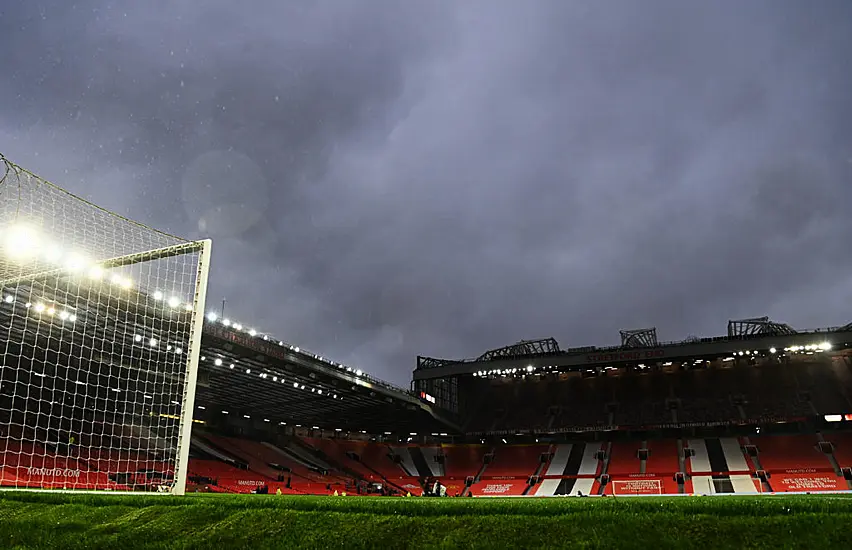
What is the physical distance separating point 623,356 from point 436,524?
143 feet

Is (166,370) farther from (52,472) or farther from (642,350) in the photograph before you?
(642,350)

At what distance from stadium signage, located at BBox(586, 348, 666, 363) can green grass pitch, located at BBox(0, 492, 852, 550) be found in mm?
41658

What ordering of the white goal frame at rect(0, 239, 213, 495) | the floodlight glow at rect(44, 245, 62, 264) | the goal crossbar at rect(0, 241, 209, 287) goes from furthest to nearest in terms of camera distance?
the floodlight glow at rect(44, 245, 62, 264) → the goal crossbar at rect(0, 241, 209, 287) → the white goal frame at rect(0, 239, 213, 495)

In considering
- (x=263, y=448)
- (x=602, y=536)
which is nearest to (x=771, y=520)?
(x=602, y=536)

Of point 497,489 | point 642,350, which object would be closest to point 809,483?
point 642,350

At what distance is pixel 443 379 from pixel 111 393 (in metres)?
30.1

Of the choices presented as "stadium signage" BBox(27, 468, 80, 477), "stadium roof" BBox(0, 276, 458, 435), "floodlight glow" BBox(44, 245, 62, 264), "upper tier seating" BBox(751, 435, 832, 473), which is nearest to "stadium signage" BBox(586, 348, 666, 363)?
"upper tier seating" BBox(751, 435, 832, 473)

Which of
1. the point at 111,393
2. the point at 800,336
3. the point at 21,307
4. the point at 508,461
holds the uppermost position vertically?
the point at 800,336

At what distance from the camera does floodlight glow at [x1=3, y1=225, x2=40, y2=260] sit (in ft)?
38.1

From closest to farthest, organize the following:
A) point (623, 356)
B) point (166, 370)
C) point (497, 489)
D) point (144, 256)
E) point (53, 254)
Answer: point (144, 256) < point (53, 254) < point (166, 370) < point (497, 489) < point (623, 356)

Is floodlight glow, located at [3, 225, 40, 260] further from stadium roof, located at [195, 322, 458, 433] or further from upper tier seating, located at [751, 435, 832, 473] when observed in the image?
upper tier seating, located at [751, 435, 832, 473]

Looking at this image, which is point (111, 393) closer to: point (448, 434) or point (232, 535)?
point (232, 535)

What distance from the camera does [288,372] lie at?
35906 millimetres

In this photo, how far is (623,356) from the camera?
1793 inches
